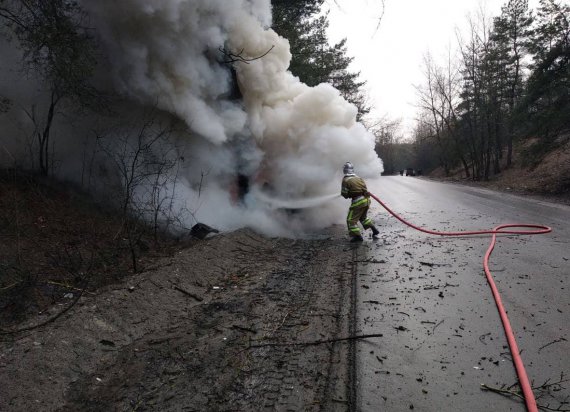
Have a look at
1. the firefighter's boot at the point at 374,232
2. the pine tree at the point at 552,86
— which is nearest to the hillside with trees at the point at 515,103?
the pine tree at the point at 552,86

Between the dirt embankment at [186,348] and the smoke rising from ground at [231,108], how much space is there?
13.9 feet

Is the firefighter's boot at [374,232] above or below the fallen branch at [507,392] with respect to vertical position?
above

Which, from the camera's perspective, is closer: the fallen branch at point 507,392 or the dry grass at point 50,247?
the fallen branch at point 507,392

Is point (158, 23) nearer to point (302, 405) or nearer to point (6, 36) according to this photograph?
point (6, 36)

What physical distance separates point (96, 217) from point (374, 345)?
6071mm

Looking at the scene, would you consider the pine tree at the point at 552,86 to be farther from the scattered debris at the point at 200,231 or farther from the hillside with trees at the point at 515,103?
the scattered debris at the point at 200,231

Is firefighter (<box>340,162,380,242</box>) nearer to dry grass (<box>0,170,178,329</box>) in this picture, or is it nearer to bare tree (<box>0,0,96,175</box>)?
dry grass (<box>0,170,178,329</box>)

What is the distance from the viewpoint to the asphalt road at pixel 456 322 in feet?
9.11

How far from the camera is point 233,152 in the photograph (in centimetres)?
1061

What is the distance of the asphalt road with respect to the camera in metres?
2.78

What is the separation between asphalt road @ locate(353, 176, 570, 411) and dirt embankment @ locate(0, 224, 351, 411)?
1.12 feet

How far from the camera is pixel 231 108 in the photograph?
1014cm

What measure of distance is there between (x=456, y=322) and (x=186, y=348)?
2595 mm

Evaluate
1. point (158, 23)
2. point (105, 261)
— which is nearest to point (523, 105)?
point (158, 23)
